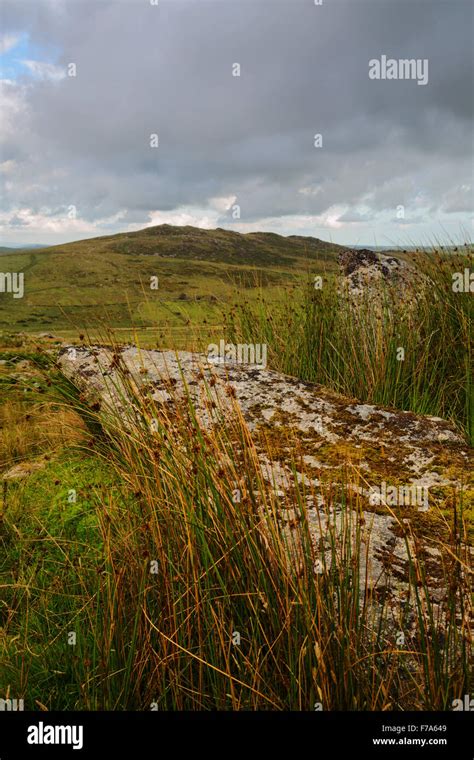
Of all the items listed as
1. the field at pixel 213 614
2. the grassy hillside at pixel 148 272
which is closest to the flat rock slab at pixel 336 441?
the field at pixel 213 614

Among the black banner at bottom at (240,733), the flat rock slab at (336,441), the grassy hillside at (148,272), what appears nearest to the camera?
the black banner at bottom at (240,733)

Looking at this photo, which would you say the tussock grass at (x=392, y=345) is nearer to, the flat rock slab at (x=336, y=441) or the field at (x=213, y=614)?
the flat rock slab at (x=336, y=441)

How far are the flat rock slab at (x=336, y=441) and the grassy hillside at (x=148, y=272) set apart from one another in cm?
77

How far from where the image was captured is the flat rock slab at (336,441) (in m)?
2.56

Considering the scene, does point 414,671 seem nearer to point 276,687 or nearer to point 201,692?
point 276,687

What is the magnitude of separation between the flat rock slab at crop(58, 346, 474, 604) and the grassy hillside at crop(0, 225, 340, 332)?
77 centimetres

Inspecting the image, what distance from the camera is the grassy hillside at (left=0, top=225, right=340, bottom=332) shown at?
8.06 m

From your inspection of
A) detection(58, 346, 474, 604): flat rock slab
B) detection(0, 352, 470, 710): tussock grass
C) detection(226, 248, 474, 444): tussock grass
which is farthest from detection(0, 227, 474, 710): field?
detection(226, 248, 474, 444): tussock grass

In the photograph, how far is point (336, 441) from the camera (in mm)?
3416

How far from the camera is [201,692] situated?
1915 mm

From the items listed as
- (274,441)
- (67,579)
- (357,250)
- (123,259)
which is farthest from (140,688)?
(123,259)

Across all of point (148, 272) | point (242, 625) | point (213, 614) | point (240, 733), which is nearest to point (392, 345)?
point (242, 625)

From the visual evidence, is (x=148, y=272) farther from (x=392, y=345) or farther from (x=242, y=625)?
(x=242, y=625)

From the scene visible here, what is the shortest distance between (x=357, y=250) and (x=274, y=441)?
26.6ft
